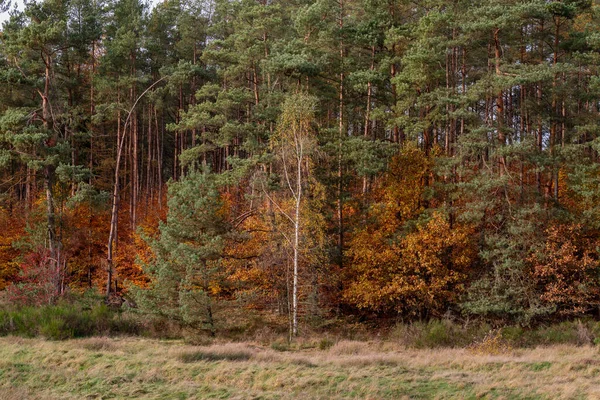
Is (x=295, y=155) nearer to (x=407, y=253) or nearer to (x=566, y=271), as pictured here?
(x=407, y=253)

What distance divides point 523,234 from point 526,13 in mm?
8550

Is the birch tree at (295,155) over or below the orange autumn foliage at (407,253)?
over

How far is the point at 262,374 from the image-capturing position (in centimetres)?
1176

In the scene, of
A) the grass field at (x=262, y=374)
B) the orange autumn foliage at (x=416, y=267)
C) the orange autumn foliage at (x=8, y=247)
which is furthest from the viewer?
the orange autumn foliage at (x=8, y=247)

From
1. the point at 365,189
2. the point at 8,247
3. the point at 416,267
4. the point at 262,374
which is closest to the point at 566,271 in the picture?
the point at 416,267

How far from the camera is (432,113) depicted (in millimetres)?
22797

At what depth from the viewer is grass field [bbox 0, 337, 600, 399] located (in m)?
10.5

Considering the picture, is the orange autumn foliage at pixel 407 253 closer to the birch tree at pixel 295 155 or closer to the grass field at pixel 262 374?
the birch tree at pixel 295 155

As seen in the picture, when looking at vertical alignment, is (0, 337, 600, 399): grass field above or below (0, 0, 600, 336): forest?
below

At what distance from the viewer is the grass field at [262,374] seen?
10.5 meters

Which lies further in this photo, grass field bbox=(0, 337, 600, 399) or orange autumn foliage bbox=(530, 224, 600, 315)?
orange autumn foliage bbox=(530, 224, 600, 315)

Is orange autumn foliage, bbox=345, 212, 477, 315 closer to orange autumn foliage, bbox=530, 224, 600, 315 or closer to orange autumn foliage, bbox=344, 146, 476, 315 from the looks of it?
orange autumn foliage, bbox=344, 146, 476, 315

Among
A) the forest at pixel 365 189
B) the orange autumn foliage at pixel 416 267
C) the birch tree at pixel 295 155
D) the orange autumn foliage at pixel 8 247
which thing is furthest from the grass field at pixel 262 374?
the orange autumn foliage at pixel 8 247

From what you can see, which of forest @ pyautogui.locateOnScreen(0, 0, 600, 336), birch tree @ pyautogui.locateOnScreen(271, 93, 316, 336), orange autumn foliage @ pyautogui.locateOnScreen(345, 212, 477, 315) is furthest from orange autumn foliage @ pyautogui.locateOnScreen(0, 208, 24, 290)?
orange autumn foliage @ pyautogui.locateOnScreen(345, 212, 477, 315)
